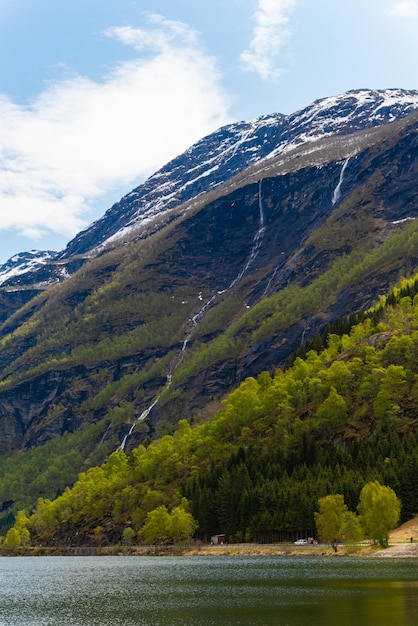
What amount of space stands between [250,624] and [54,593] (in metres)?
44.5

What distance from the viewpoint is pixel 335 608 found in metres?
70.2

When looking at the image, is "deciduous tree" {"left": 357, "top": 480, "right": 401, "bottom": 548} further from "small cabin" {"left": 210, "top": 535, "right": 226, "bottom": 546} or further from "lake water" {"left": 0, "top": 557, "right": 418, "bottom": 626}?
"small cabin" {"left": 210, "top": 535, "right": 226, "bottom": 546}

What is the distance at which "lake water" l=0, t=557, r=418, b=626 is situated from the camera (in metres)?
67.8

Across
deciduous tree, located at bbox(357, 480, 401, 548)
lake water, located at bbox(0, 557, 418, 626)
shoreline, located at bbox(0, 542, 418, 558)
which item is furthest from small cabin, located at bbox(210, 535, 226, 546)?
deciduous tree, located at bbox(357, 480, 401, 548)

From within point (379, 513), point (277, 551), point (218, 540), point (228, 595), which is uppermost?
point (379, 513)

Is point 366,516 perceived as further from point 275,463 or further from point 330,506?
point 275,463

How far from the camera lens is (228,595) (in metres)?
86.6

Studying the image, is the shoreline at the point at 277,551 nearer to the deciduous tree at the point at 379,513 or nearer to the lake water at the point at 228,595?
the deciduous tree at the point at 379,513

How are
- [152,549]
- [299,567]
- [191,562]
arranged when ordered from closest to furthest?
[299,567]
[191,562]
[152,549]

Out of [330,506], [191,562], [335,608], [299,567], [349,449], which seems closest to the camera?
[335,608]

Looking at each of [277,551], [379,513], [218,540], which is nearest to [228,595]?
[379,513]

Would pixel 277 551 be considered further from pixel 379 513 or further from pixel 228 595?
pixel 228 595

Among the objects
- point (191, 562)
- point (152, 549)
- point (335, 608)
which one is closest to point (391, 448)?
point (191, 562)

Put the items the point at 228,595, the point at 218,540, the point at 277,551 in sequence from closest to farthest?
the point at 228,595
the point at 277,551
the point at 218,540
